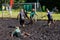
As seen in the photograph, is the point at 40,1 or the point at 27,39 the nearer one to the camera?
the point at 27,39

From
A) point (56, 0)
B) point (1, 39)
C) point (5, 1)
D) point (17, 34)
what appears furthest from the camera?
point (5, 1)

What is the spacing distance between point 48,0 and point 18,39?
36.6 meters

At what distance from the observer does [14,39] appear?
1778 cm

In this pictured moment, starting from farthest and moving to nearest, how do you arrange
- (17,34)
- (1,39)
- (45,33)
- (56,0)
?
(56,0), (45,33), (17,34), (1,39)

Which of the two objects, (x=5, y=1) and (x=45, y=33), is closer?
(x=45, y=33)

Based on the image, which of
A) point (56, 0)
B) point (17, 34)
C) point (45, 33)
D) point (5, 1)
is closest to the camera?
point (17, 34)

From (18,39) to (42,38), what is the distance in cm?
159

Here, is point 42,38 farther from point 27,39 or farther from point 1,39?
point 1,39

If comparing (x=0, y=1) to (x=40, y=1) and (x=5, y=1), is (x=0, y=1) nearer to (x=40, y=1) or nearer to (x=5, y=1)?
(x=5, y=1)

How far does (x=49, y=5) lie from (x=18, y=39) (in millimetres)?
34909

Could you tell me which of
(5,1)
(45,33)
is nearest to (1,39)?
(45,33)

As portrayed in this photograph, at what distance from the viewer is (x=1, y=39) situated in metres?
17.6

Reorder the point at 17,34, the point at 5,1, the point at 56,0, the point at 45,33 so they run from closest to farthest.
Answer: the point at 17,34
the point at 45,33
the point at 56,0
the point at 5,1

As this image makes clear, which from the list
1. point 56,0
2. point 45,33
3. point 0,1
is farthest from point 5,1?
point 45,33
